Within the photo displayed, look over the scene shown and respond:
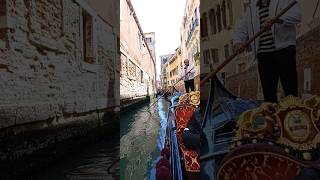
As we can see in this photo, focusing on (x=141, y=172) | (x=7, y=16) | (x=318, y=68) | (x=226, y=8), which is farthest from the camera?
(x=141, y=172)

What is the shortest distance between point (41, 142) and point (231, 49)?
14.3 ft

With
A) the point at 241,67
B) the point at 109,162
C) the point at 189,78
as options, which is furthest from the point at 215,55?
the point at 189,78

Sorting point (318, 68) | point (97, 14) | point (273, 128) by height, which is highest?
point (97, 14)

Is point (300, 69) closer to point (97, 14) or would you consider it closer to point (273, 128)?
point (273, 128)

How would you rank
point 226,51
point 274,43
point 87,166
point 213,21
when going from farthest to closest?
point 87,166, point 213,21, point 226,51, point 274,43

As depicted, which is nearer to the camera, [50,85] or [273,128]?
[273,128]

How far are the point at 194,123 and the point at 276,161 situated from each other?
0.63 metres

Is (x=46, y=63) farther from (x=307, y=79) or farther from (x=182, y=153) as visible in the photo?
(x=307, y=79)

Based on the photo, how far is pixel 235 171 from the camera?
170 cm

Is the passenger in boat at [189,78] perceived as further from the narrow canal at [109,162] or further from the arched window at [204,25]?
the arched window at [204,25]

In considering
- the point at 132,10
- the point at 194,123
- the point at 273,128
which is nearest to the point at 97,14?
the point at 194,123

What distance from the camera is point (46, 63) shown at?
625 centimetres

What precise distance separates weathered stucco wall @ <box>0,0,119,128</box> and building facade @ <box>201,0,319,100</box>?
125 inches

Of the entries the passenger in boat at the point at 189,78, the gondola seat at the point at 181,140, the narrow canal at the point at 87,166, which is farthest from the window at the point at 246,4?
the narrow canal at the point at 87,166
